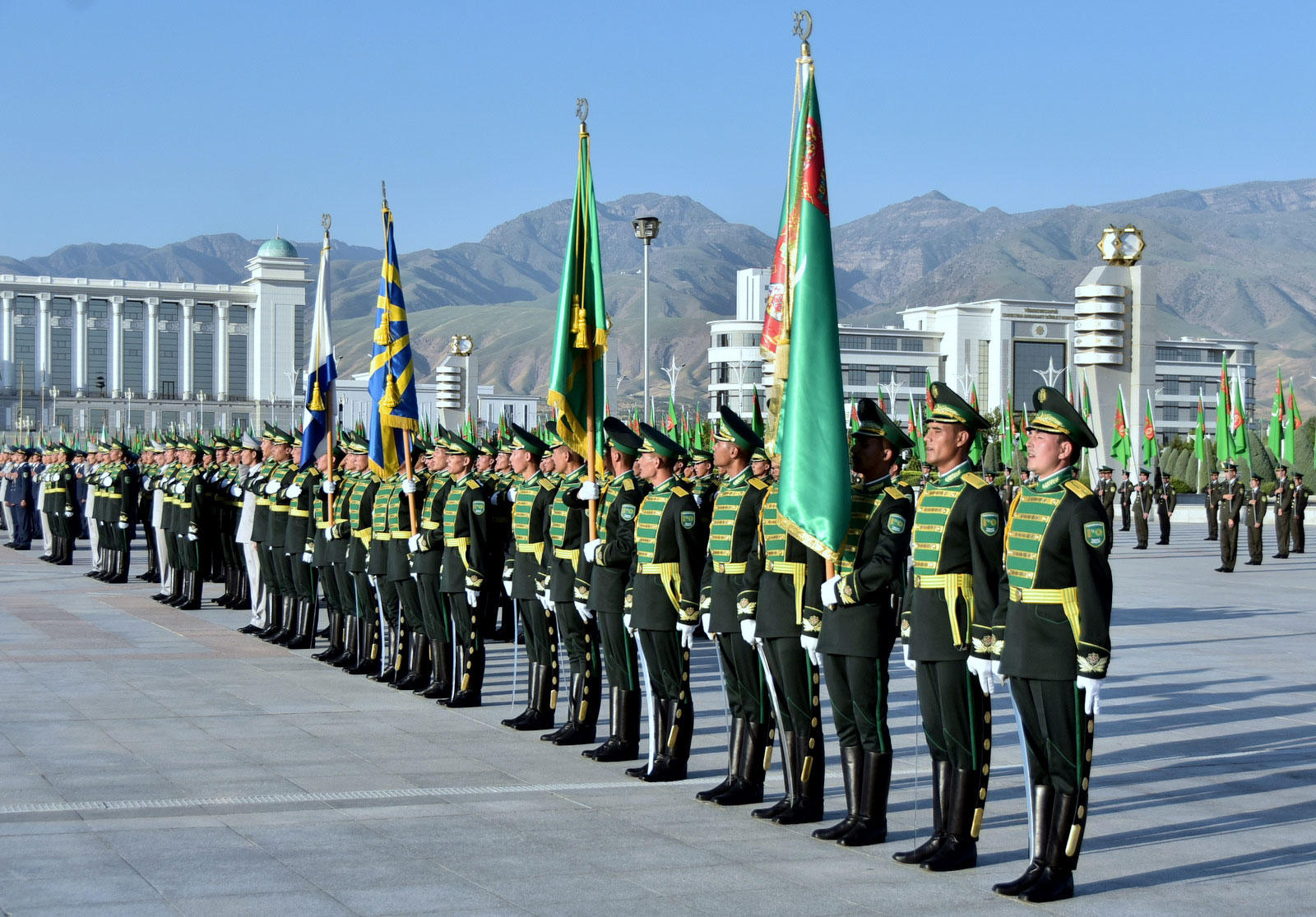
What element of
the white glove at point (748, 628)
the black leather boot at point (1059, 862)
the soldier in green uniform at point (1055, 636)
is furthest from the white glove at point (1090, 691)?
the white glove at point (748, 628)

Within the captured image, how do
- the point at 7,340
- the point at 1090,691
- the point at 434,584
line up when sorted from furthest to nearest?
1. the point at 7,340
2. the point at 434,584
3. the point at 1090,691

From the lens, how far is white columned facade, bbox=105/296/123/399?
120125mm

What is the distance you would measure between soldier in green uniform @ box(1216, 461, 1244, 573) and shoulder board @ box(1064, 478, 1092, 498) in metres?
19.8

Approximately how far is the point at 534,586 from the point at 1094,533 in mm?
4926

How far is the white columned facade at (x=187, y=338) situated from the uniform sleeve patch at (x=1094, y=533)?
122 meters

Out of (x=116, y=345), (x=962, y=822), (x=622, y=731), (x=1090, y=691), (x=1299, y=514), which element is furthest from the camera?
(x=116, y=345)

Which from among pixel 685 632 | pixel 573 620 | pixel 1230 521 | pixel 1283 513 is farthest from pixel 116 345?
pixel 685 632

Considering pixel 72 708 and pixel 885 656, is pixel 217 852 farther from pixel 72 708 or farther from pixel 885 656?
pixel 72 708

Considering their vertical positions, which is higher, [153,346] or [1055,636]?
[153,346]

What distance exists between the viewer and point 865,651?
6.94 metres

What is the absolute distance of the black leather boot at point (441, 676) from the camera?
Result: 444 inches

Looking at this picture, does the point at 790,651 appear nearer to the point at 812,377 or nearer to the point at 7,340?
the point at 812,377

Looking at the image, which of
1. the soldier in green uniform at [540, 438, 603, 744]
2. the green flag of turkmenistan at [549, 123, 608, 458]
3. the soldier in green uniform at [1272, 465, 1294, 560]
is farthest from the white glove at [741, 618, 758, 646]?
the soldier in green uniform at [1272, 465, 1294, 560]

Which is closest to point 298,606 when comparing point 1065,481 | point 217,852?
point 217,852
